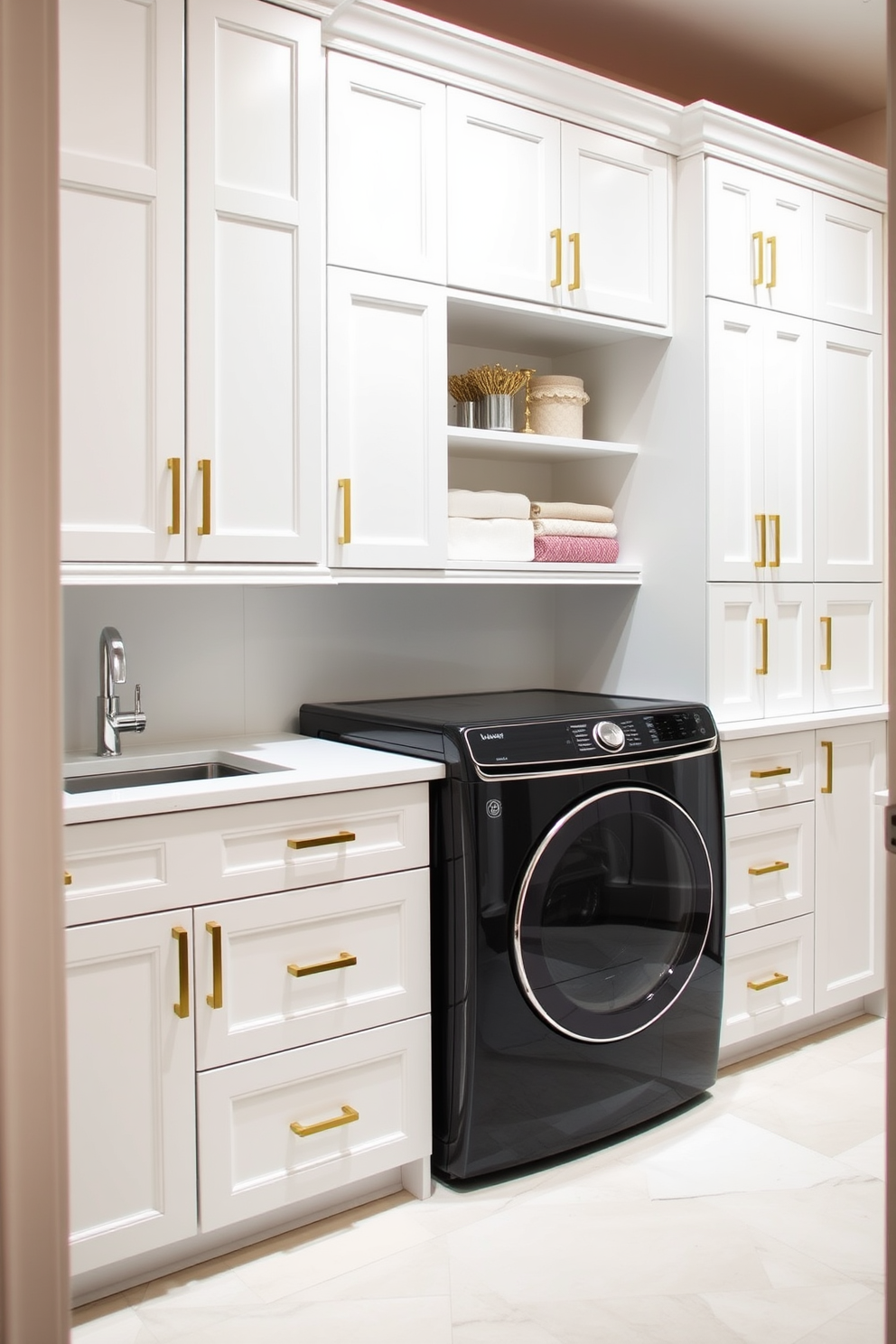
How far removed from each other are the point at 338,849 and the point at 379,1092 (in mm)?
477

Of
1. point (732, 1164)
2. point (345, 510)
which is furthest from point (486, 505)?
point (732, 1164)

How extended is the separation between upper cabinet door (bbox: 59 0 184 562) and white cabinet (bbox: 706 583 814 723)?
1380 mm

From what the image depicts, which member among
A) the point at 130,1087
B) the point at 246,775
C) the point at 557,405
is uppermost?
the point at 557,405

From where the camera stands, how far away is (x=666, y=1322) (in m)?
1.83

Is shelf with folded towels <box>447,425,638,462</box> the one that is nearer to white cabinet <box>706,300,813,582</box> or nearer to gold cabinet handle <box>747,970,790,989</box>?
white cabinet <box>706,300,813,582</box>

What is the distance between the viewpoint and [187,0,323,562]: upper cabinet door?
2.05 m

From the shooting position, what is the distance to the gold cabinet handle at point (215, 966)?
187cm

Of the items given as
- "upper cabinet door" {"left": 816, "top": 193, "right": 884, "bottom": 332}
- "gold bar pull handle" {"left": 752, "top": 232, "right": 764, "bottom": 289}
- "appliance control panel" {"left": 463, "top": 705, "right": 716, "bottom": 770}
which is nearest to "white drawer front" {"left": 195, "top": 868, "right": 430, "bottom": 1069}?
"appliance control panel" {"left": 463, "top": 705, "right": 716, "bottom": 770}

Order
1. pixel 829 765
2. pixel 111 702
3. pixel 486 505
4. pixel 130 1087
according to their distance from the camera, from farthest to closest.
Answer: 1. pixel 829 765
2. pixel 486 505
3. pixel 111 702
4. pixel 130 1087

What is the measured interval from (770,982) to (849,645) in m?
0.97

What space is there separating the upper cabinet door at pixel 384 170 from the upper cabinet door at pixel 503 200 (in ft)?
0.15

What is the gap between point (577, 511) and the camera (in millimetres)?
2816

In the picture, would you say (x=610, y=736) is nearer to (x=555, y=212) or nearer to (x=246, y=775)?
(x=246, y=775)

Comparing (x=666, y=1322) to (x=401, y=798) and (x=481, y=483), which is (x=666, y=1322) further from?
(x=481, y=483)
